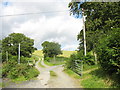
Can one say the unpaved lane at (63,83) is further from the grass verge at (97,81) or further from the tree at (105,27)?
the tree at (105,27)

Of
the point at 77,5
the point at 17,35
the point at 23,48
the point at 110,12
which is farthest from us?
the point at 17,35

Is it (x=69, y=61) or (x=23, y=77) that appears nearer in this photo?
(x=23, y=77)

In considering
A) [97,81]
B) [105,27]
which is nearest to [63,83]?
[97,81]

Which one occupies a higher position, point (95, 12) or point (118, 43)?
point (95, 12)

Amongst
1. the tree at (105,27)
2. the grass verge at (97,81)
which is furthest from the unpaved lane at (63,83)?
the tree at (105,27)

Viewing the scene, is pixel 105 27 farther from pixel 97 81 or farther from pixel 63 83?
pixel 63 83

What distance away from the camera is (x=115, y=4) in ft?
28.8

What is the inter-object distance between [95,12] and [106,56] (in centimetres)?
666

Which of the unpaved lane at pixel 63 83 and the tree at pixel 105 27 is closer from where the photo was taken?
the tree at pixel 105 27

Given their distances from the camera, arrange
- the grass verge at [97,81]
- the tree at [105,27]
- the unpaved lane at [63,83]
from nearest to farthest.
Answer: the tree at [105,27] → the grass verge at [97,81] → the unpaved lane at [63,83]

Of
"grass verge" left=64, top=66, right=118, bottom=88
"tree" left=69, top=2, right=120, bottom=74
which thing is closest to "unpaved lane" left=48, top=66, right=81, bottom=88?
"grass verge" left=64, top=66, right=118, bottom=88

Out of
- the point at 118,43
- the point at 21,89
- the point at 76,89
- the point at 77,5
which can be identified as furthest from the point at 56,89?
the point at 77,5

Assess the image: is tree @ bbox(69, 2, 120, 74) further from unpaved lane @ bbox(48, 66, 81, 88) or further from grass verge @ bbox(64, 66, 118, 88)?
unpaved lane @ bbox(48, 66, 81, 88)

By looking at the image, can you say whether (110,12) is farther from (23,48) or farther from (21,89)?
(23,48)
